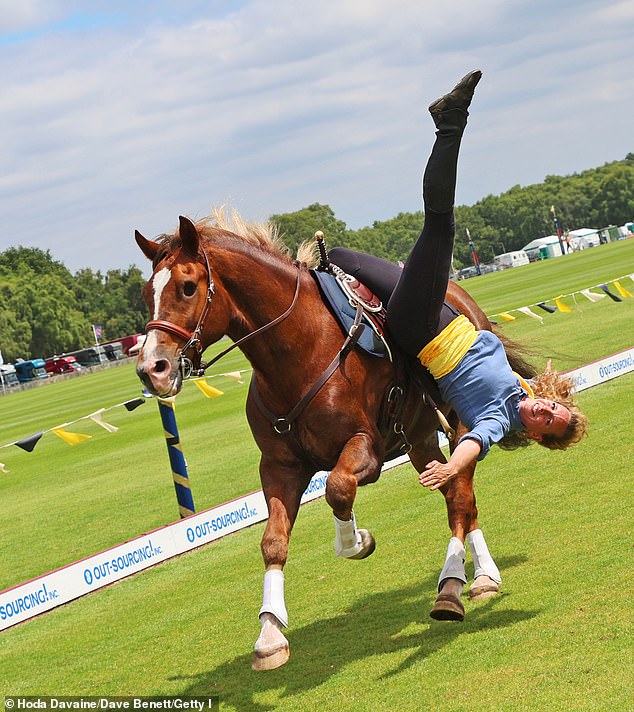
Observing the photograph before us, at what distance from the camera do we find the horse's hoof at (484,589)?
6.62m

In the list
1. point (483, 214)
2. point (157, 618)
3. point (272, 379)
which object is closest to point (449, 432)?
point (272, 379)

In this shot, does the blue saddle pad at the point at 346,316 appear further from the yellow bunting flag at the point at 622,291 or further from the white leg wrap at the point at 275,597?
the yellow bunting flag at the point at 622,291

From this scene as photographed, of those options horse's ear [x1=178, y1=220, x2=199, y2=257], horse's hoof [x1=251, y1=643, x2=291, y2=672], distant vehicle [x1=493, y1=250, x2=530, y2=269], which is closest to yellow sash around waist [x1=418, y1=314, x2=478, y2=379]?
horse's ear [x1=178, y1=220, x2=199, y2=257]

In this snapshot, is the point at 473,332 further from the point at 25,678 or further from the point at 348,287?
the point at 25,678

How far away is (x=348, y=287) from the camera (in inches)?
257

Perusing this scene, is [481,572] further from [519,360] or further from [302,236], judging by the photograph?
[302,236]

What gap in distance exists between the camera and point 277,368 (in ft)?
19.8

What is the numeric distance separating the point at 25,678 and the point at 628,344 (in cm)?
1473

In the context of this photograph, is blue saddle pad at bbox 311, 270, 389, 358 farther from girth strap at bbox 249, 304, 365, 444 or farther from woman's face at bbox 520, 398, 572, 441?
woman's face at bbox 520, 398, 572, 441

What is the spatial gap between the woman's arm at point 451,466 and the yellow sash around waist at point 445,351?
2.12 feet

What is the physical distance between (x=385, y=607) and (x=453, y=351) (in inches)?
70.7

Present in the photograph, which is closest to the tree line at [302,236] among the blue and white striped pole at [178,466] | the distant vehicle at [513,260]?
the distant vehicle at [513,260]

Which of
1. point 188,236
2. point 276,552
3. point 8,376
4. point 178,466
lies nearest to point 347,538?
point 276,552

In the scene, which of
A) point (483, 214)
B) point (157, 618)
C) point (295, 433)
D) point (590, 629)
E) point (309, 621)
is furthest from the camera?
point (483, 214)
